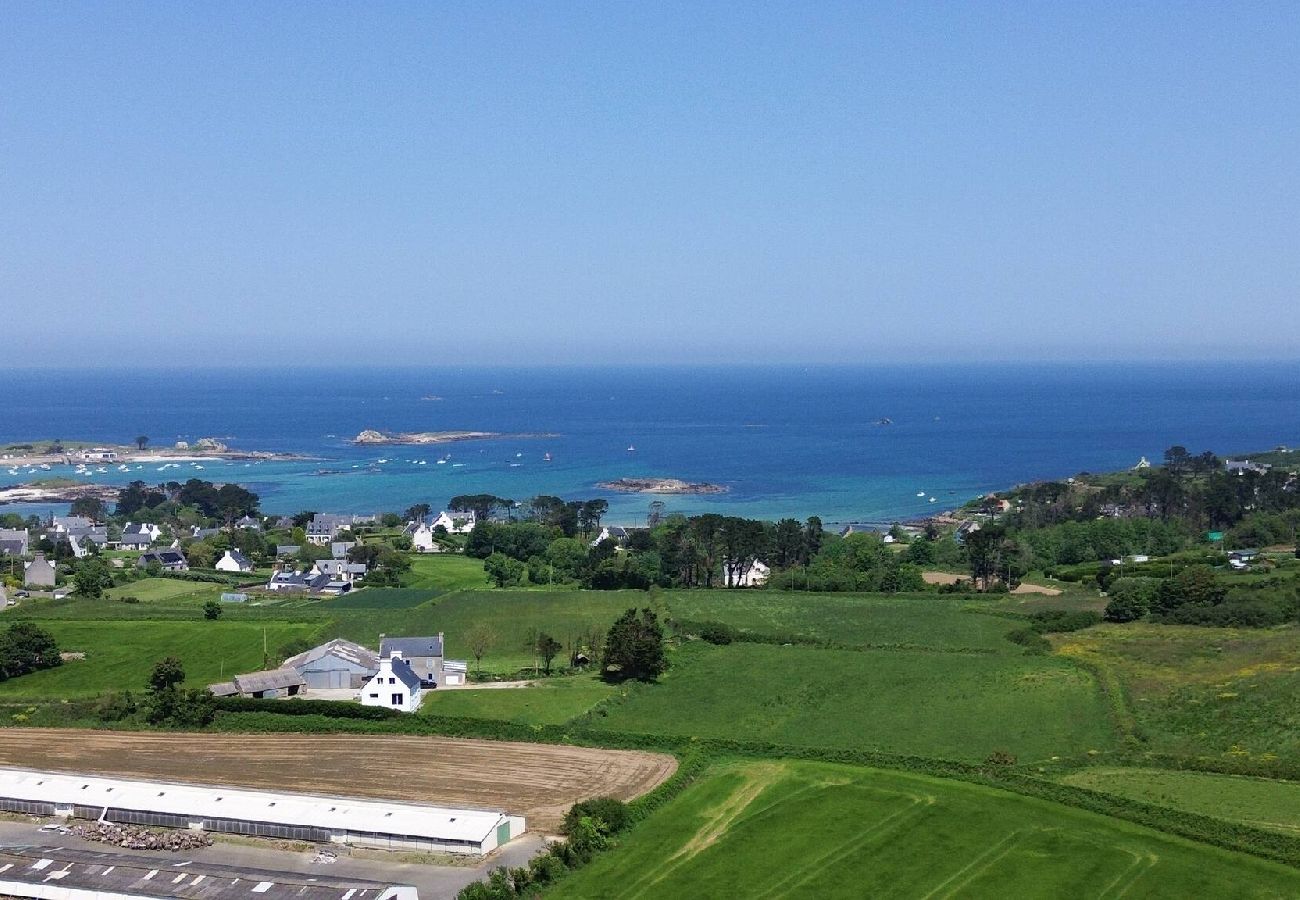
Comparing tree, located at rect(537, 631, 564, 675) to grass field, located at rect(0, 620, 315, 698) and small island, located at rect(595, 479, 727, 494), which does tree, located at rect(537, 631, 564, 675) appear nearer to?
grass field, located at rect(0, 620, 315, 698)

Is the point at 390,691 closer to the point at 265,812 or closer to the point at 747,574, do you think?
the point at 265,812

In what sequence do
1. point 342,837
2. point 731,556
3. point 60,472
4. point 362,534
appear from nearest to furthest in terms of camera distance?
point 342,837 < point 731,556 < point 362,534 < point 60,472

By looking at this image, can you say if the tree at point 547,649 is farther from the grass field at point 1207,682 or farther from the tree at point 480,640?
the grass field at point 1207,682

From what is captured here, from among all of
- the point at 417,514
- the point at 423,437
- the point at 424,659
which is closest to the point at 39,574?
the point at 417,514

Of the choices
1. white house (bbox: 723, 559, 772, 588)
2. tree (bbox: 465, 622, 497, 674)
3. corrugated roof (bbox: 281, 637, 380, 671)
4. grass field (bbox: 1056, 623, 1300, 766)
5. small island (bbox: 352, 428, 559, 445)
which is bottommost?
white house (bbox: 723, 559, 772, 588)

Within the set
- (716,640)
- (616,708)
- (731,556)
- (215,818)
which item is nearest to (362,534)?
(731,556)

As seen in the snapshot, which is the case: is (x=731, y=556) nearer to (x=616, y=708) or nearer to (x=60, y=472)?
(x=616, y=708)

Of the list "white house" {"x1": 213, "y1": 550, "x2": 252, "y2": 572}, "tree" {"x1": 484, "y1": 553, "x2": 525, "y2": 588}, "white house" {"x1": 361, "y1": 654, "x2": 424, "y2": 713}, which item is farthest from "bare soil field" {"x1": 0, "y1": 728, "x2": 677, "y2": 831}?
"white house" {"x1": 213, "y1": 550, "x2": 252, "y2": 572}
